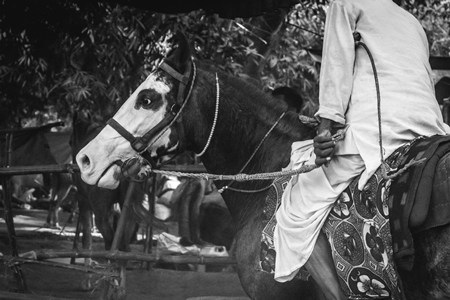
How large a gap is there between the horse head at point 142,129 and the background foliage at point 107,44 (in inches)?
129

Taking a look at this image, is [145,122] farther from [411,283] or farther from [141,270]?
[141,270]

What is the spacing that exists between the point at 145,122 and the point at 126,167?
0.27m

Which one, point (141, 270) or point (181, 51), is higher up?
point (181, 51)

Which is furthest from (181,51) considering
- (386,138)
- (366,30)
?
(386,138)

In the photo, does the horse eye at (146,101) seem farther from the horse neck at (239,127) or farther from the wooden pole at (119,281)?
the wooden pole at (119,281)

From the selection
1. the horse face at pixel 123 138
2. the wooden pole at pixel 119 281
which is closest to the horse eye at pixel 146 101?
the horse face at pixel 123 138

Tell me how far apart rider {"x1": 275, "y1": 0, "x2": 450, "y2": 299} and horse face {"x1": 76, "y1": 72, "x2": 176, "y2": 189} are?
93 cm

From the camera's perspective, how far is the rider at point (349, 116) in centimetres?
Result: 296

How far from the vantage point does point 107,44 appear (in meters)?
8.83

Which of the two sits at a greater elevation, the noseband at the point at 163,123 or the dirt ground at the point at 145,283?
the noseband at the point at 163,123

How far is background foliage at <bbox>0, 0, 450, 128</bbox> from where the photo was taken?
7227mm

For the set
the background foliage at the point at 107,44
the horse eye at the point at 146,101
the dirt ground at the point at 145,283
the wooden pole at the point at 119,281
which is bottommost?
the dirt ground at the point at 145,283

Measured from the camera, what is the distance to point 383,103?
2994 mm

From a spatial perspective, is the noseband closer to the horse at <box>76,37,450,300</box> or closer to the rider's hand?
the horse at <box>76,37,450,300</box>
